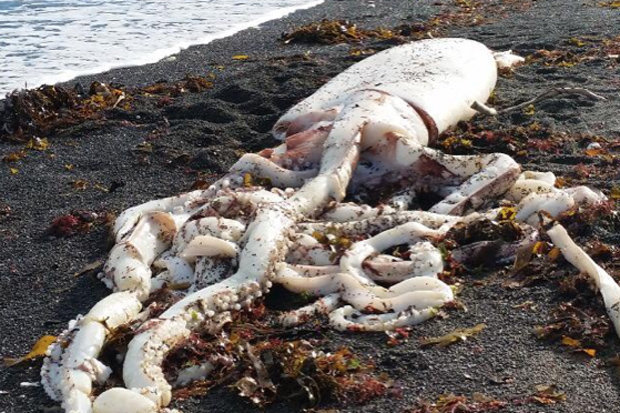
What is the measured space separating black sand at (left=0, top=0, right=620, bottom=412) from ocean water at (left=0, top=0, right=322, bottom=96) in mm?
790

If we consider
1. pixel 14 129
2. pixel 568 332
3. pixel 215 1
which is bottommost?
pixel 215 1

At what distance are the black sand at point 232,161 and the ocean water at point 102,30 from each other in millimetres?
790

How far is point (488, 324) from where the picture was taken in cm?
383

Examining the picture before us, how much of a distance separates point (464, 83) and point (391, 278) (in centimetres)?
285

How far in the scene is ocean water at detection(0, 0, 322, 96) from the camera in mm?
10312

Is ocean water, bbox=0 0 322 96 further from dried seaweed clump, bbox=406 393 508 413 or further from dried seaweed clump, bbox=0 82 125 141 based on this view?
dried seaweed clump, bbox=406 393 508 413

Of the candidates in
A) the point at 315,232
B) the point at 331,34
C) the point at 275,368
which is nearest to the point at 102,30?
the point at 331,34

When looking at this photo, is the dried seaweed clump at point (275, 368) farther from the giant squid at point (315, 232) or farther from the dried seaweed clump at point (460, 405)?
the dried seaweed clump at point (460, 405)

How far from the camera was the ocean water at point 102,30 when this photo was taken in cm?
1031

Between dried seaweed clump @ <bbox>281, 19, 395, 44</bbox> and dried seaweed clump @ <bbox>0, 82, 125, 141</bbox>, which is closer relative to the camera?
dried seaweed clump @ <bbox>0, 82, 125, 141</bbox>

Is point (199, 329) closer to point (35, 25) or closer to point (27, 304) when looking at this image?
point (27, 304)

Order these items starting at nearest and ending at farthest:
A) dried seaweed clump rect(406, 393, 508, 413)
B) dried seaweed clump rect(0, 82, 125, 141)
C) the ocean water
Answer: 1. dried seaweed clump rect(406, 393, 508, 413)
2. dried seaweed clump rect(0, 82, 125, 141)
3. the ocean water

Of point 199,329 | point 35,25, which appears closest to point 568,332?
point 199,329

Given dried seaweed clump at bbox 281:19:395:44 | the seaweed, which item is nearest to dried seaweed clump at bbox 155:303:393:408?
the seaweed
